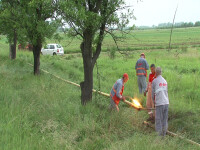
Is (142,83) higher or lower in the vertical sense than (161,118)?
higher

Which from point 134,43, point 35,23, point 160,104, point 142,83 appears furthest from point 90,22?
point 134,43

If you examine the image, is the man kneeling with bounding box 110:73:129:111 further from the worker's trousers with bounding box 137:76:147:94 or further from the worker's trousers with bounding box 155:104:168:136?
the worker's trousers with bounding box 137:76:147:94

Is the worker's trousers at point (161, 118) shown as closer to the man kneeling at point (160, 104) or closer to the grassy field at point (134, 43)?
the man kneeling at point (160, 104)

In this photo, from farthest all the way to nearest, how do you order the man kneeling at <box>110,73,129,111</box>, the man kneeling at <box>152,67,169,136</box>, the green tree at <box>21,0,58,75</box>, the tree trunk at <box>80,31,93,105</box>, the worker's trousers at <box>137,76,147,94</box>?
1. the green tree at <box>21,0,58,75</box>
2. the worker's trousers at <box>137,76,147,94</box>
3. the tree trunk at <box>80,31,93,105</box>
4. the man kneeling at <box>110,73,129,111</box>
5. the man kneeling at <box>152,67,169,136</box>

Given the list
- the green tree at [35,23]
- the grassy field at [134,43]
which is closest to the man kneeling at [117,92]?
the grassy field at [134,43]

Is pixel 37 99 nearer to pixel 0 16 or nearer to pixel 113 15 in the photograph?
pixel 113 15

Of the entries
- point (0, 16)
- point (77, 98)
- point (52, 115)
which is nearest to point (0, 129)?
point (52, 115)

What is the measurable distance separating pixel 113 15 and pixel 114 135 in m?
3.38

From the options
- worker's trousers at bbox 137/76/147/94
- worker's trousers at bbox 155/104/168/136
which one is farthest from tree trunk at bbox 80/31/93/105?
worker's trousers at bbox 137/76/147/94

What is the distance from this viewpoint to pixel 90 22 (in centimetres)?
562

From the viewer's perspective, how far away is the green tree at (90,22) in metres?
5.48

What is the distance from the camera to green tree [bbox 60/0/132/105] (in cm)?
548

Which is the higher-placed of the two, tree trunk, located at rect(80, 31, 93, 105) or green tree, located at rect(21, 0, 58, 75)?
green tree, located at rect(21, 0, 58, 75)

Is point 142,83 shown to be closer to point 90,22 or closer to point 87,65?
point 87,65
